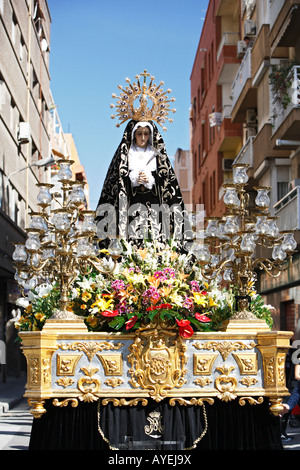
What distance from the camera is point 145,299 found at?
6.84 meters

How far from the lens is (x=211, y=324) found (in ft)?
24.4

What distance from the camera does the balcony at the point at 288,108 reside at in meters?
21.1

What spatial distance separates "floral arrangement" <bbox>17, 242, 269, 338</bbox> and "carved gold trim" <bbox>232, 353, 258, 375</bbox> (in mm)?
424

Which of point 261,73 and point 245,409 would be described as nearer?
point 245,409

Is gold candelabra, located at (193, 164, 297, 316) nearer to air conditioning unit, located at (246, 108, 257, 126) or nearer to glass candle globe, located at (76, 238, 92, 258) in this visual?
glass candle globe, located at (76, 238, 92, 258)

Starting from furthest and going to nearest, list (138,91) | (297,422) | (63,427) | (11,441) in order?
(297,422), (11,441), (138,91), (63,427)

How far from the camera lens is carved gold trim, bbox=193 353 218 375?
6.85 metres

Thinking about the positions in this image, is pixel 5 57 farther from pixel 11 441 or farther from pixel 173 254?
pixel 173 254

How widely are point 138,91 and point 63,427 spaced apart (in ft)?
14.1

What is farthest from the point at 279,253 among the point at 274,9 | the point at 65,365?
the point at 274,9

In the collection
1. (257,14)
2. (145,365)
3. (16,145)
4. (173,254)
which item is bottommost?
(145,365)

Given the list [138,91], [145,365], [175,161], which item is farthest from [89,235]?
[175,161]

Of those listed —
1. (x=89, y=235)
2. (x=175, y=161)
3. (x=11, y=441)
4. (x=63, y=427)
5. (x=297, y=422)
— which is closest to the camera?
(x=63, y=427)

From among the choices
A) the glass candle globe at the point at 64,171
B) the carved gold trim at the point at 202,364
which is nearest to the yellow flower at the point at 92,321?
the carved gold trim at the point at 202,364
